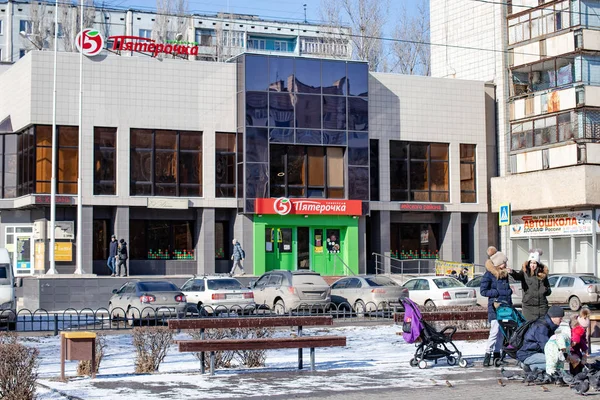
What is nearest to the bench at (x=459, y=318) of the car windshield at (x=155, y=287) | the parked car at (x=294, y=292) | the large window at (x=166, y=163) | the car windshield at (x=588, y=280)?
the parked car at (x=294, y=292)

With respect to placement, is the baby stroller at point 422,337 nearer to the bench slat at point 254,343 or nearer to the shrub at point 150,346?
the bench slat at point 254,343

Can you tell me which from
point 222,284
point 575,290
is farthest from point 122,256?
point 575,290

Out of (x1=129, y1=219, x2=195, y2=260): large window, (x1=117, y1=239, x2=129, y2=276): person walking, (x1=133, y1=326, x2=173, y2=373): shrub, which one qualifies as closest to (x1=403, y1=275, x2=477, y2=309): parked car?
(x1=117, y1=239, x2=129, y2=276): person walking

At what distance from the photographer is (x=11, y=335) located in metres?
17.0

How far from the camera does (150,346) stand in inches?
644

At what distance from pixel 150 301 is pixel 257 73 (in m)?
19.2

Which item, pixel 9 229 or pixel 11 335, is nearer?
pixel 11 335

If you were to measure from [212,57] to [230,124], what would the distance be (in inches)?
1417

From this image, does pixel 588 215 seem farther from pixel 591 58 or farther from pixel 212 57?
pixel 212 57

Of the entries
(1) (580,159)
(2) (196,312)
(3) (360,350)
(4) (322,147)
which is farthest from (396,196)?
(3) (360,350)

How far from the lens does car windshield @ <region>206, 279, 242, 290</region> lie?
30484 mm

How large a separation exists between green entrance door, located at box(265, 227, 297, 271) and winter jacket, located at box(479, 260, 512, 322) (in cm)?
2870

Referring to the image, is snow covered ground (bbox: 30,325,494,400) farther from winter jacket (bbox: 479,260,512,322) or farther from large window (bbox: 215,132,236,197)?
large window (bbox: 215,132,236,197)

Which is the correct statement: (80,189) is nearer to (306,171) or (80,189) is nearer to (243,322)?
(306,171)
